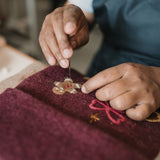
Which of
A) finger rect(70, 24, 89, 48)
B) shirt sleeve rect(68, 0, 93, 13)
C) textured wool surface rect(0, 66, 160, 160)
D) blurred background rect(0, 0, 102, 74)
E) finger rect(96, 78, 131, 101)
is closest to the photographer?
textured wool surface rect(0, 66, 160, 160)

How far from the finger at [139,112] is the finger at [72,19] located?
21 cm

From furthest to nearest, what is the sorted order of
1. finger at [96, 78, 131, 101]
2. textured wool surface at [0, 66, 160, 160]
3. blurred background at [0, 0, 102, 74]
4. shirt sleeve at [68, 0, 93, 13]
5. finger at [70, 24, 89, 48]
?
1. blurred background at [0, 0, 102, 74]
2. shirt sleeve at [68, 0, 93, 13]
3. finger at [70, 24, 89, 48]
4. finger at [96, 78, 131, 101]
5. textured wool surface at [0, 66, 160, 160]

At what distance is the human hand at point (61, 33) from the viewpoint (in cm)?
38

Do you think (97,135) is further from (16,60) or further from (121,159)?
(16,60)

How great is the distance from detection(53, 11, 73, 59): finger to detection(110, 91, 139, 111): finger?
0.14 m

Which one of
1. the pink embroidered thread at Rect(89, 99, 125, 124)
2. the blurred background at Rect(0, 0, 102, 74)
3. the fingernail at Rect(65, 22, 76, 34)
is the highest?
the fingernail at Rect(65, 22, 76, 34)

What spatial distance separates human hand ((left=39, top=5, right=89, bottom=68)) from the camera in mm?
384

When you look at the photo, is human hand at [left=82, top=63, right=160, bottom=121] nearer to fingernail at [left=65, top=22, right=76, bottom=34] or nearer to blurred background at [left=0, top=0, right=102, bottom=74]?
fingernail at [left=65, top=22, right=76, bottom=34]

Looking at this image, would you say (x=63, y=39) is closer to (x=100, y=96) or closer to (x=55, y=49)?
(x=55, y=49)

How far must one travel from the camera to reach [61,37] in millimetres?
398

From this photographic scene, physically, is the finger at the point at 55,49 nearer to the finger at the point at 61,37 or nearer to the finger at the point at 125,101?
the finger at the point at 61,37

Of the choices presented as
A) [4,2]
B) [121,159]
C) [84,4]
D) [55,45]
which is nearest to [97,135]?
[121,159]

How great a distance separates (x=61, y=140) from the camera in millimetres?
273

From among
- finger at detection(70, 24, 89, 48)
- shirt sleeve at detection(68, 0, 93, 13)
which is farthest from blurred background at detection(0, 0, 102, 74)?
finger at detection(70, 24, 89, 48)
